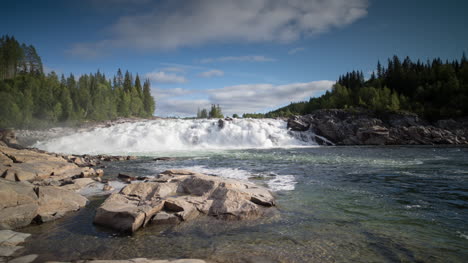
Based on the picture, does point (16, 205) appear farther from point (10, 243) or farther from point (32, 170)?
point (32, 170)

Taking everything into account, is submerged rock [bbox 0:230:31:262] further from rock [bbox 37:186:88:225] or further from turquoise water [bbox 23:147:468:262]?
rock [bbox 37:186:88:225]

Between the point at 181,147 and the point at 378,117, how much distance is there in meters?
42.8

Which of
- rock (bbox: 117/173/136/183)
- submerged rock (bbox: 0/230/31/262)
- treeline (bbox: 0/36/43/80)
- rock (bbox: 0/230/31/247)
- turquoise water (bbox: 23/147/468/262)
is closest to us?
submerged rock (bbox: 0/230/31/262)


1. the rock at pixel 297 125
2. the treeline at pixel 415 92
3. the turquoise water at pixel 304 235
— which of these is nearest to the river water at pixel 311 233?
the turquoise water at pixel 304 235

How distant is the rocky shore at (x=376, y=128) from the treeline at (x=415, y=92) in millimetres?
4538

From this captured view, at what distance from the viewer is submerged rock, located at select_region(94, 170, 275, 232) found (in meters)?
5.75

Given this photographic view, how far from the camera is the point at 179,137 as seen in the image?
132 ft

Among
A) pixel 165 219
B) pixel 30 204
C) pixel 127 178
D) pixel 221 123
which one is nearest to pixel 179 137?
pixel 221 123

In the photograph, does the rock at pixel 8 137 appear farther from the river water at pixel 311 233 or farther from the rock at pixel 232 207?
the rock at pixel 232 207

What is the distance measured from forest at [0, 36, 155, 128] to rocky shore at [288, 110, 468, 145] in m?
56.7

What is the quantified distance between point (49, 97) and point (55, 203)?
67594mm

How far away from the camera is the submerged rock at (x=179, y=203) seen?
5750 mm

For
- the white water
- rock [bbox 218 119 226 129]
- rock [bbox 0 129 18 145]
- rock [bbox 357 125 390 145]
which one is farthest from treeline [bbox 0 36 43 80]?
rock [bbox 357 125 390 145]

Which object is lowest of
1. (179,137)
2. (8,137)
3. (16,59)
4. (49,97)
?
(179,137)
